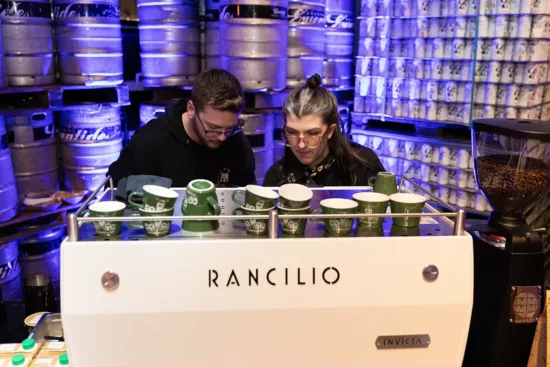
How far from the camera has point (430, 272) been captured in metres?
1.31

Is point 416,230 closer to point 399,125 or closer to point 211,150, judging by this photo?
point 211,150

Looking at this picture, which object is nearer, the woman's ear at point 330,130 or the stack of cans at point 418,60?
the woman's ear at point 330,130

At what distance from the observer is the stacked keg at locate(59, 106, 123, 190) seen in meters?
3.78

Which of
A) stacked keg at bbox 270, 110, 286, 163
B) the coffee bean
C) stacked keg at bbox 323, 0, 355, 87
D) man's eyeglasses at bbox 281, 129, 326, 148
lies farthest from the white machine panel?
stacked keg at bbox 323, 0, 355, 87

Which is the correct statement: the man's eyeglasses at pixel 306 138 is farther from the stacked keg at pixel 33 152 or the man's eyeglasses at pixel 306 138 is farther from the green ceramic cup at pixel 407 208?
the stacked keg at pixel 33 152

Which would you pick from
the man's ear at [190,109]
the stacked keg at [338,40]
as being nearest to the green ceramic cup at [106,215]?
the man's ear at [190,109]

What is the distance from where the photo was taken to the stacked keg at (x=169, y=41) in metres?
3.87

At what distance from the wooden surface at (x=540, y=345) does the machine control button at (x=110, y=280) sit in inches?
47.0

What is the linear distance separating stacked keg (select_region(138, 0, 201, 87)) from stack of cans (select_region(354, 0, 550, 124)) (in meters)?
1.34

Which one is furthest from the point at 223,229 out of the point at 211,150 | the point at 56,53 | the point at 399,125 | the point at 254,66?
the point at 399,125

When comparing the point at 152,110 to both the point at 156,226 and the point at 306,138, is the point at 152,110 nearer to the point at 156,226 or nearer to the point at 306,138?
the point at 306,138

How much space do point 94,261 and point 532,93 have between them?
10.6 feet

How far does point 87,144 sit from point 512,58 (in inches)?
113

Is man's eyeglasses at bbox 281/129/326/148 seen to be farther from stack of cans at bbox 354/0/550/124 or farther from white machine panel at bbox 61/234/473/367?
stack of cans at bbox 354/0/550/124
